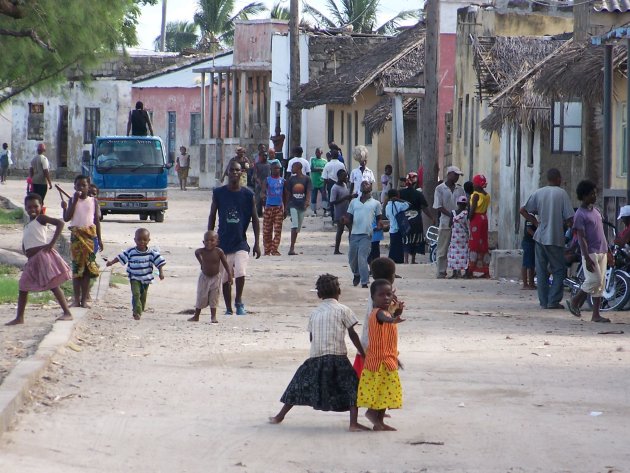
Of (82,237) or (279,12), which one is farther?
(279,12)

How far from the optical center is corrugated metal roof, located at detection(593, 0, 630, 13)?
1931 centimetres

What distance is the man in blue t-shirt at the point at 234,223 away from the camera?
49.1 feet

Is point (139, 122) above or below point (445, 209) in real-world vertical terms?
above

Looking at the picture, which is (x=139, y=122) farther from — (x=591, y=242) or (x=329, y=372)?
(x=329, y=372)

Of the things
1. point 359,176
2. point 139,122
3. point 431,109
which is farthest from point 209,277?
point 139,122

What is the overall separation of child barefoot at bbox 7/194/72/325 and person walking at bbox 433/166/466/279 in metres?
8.48

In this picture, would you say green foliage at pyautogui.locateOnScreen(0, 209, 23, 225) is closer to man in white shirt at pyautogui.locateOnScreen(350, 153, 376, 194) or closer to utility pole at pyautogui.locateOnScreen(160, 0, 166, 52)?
man in white shirt at pyautogui.locateOnScreen(350, 153, 376, 194)

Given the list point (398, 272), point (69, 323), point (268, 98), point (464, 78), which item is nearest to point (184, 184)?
point (268, 98)

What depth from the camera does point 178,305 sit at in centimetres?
1648

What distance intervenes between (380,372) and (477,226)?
12.5m

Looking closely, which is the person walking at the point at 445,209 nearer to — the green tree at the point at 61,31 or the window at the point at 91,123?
the green tree at the point at 61,31

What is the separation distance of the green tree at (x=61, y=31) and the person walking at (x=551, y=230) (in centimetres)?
542

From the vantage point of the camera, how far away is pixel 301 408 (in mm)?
9547

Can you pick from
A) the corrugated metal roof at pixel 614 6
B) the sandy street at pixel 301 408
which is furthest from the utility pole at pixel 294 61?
the sandy street at pixel 301 408
